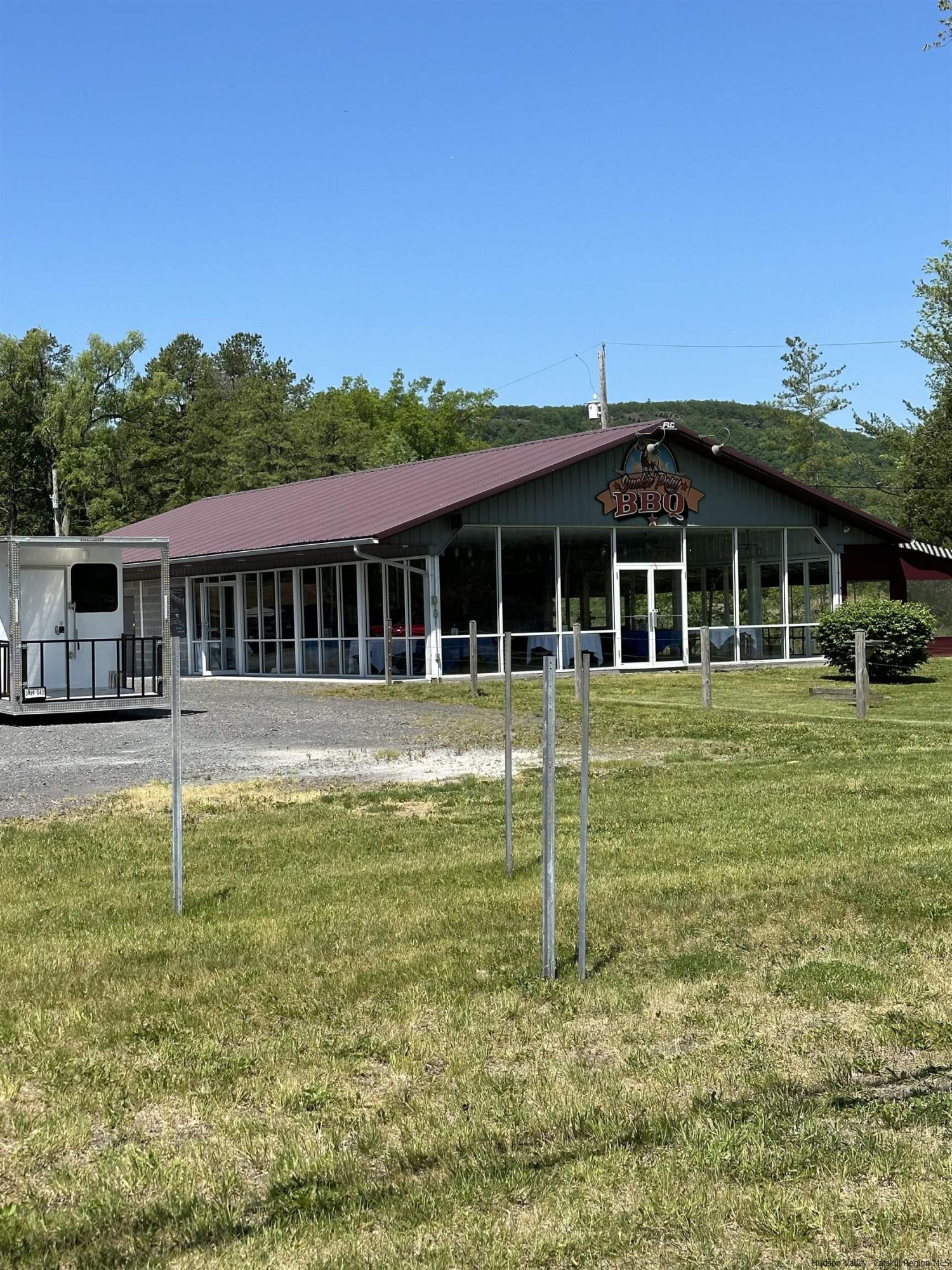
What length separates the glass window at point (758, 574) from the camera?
108ft

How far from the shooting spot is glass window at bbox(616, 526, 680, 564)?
30.8m

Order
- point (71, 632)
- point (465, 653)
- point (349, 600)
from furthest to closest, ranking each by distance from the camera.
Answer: point (349, 600)
point (465, 653)
point (71, 632)

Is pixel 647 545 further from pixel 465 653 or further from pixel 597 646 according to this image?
pixel 465 653

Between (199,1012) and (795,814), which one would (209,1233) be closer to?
(199,1012)

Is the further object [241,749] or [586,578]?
[586,578]

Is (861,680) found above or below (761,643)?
below

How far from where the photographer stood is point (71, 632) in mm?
21219

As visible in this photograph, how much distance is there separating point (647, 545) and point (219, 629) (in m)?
10.2

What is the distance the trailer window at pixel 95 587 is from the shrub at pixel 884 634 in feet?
40.6

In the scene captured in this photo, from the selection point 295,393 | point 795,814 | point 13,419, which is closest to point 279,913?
point 795,814

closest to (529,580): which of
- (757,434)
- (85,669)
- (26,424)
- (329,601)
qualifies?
(329,601)

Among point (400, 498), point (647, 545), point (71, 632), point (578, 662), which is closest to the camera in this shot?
point (578, 662)

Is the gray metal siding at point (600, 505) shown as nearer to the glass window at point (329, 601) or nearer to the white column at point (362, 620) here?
the white column at point (362, 620)

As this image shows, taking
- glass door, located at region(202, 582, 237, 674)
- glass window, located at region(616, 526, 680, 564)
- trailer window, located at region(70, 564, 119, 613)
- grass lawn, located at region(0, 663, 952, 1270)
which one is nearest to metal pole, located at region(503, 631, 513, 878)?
grass lawn, located at region(0, 663, 952, 1270)
